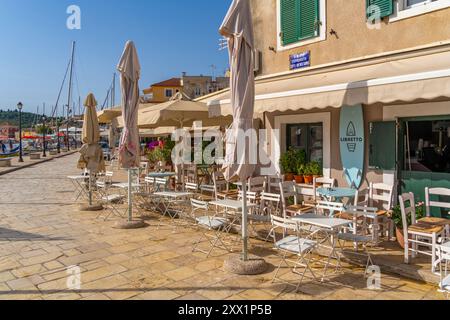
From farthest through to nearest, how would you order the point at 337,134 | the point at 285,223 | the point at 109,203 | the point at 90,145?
the point at 90,145 < the point at 109,203 < the point at 337,134 < the point at 285,223

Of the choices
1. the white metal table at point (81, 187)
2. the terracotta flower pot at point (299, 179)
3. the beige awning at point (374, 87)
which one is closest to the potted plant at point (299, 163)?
the terracotta flower pot at point (299, 179)

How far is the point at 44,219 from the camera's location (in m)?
9.52

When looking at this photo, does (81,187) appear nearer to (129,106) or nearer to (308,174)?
(129,106)

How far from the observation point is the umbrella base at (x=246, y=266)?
17.8 feet

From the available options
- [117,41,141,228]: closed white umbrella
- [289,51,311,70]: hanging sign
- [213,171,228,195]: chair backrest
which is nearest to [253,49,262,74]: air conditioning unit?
[289,51,311,70]: hanging sign

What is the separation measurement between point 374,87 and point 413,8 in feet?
8.90

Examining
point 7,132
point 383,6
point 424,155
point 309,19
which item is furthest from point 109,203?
point 7,132

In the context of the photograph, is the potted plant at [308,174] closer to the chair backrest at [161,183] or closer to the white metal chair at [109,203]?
the chair backrest at [161,183]

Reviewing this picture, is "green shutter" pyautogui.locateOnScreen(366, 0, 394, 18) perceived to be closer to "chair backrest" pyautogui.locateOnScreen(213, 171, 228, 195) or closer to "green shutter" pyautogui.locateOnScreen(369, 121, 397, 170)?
"green shutter" pyautogui.locateOnScreen(369, 121, 397, 170)

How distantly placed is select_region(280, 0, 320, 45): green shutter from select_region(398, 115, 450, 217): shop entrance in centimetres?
338

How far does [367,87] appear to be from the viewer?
5.73 m

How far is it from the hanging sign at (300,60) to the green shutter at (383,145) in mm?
2481

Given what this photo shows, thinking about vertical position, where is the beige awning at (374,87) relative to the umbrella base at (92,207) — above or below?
above

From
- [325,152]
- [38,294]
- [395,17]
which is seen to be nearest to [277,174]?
[325,152]
